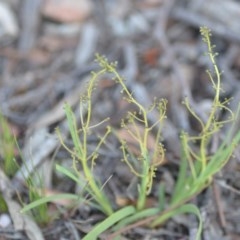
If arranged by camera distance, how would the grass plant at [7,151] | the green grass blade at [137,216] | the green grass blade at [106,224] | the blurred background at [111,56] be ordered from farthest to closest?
the blurred background at [111,56]
the grass plant at [7,151]
the green grass blade at [137,216]
the green grass blade at [106,224]

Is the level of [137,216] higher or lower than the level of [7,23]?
lower

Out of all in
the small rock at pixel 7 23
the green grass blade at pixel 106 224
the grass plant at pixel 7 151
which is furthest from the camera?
the small rock at pixel 7 23

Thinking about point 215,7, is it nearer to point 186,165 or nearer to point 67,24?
point 67,24

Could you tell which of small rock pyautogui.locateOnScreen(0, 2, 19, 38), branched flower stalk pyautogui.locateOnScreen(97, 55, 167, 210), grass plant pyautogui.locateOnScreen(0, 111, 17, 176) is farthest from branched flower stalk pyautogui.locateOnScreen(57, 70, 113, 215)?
small rock pyautogui.locateOnScreen(0, 2, 19, 38)

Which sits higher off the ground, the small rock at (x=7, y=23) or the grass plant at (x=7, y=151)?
the small rock at (x=7, y=23)

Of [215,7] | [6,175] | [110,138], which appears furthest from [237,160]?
[215,7]

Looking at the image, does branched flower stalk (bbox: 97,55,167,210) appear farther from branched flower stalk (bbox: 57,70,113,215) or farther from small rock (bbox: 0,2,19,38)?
small rock (bbox: 0,2,19,38)

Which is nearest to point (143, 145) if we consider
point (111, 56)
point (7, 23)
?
point (111, 56)

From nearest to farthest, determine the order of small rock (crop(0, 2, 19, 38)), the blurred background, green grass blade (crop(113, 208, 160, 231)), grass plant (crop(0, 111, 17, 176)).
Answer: green grass blade (crop(113, 208, 160, 231)), grass plant (crop(0, 111, 17, 176)), the blurred background, small rock (crop(0, 2, 19, 38))

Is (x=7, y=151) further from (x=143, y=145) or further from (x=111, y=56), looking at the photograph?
(x=111, y=56)

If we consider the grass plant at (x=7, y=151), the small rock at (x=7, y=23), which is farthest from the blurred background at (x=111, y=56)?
the grass plant at (x=7, y=151)

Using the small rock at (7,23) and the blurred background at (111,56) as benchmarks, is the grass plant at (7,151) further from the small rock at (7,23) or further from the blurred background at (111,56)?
the small rock at (7,23)
